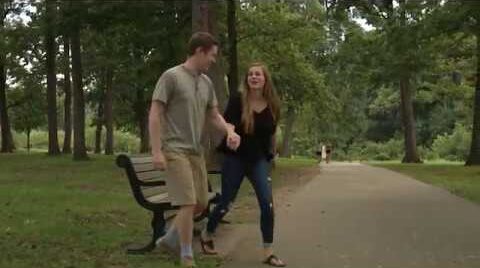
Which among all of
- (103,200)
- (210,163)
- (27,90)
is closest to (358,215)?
(103,200)

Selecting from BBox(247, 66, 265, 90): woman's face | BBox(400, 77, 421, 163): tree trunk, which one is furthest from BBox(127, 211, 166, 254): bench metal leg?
BBox(400, 77, 421, 163): tree trunk

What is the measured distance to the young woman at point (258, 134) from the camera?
288 inches

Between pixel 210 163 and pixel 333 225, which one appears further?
pixel 210 163

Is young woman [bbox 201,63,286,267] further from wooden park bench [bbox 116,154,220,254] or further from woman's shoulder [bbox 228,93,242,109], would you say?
wooden park bench [bbox 116,154,220,254]

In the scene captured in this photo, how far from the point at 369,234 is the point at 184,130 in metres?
3.72

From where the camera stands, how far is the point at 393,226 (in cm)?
1033

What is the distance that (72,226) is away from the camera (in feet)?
31.0

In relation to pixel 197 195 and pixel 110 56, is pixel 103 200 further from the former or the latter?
pixel 110 56

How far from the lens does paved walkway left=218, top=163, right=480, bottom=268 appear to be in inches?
304

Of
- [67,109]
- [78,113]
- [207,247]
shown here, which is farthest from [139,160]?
[67,109]

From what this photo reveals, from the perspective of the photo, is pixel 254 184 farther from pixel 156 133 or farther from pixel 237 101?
pixel 156 133

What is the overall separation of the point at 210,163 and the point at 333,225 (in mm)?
8392

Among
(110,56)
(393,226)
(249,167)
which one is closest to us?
(249,167)

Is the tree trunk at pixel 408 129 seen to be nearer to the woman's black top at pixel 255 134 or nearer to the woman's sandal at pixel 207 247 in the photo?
the woman's sandal at pixel 207 247
